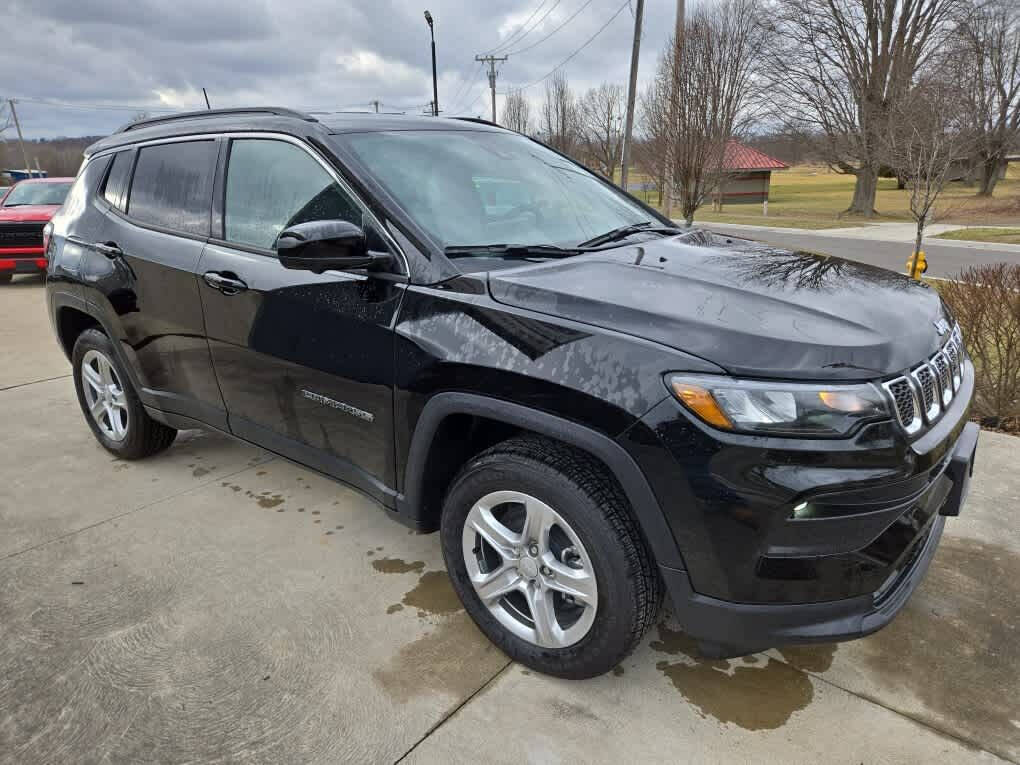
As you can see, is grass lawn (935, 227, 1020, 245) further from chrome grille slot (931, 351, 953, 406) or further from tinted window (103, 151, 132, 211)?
tinted window (103, 151, 132, 211)

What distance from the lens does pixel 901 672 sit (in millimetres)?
2295

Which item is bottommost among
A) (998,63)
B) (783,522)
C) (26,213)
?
(783,522)

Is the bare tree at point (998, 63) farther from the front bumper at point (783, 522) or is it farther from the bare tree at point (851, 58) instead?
the front bumper at point (783, 522)

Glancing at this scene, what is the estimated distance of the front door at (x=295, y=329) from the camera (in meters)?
2.43

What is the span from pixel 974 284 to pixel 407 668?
178 inches

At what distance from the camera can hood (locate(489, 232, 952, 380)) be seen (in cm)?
177

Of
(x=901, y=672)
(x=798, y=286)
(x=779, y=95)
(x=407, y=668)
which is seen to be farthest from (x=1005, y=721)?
(x=779, y=95)

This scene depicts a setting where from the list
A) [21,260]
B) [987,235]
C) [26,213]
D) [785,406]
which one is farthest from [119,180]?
[987,235]

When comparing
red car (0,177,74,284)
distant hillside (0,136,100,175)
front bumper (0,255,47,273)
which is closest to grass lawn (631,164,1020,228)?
red car (0,177,74,284)

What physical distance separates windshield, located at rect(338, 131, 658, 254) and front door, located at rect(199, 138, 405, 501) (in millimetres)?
220

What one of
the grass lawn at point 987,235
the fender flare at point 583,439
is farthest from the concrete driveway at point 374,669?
the grass lawn at point 987,235

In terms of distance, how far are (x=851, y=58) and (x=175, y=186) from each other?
37.0 m

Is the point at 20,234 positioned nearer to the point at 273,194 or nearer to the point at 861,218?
the point at 273,194

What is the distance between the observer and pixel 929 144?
28.8ft
